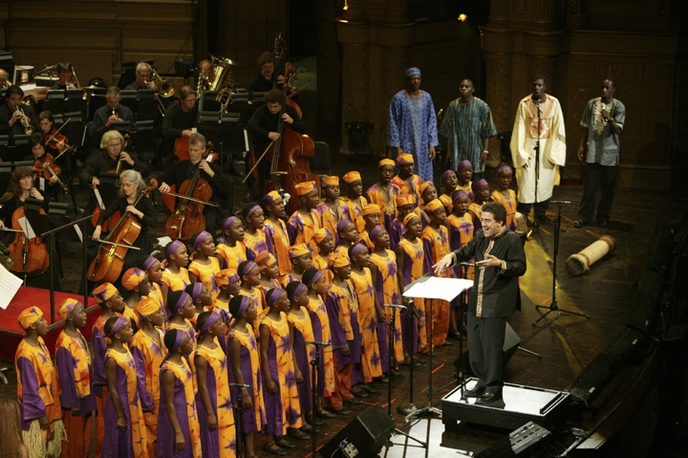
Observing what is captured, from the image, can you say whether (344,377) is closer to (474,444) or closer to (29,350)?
(474,444)

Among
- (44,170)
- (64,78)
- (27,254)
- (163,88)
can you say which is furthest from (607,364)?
(64,78)

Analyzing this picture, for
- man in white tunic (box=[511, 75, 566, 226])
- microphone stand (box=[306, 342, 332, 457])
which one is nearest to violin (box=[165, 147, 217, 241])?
microphone stand (box=[306, 342, 332, 457])

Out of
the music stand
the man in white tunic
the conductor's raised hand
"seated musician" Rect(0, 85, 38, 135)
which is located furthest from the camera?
the man in white tunic

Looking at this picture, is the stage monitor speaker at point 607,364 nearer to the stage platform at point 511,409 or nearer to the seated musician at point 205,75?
the stage platform at point 511,409

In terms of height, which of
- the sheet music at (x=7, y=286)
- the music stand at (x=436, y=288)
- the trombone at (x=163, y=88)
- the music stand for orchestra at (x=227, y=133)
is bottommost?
the sheet music at (x=7, y=286)

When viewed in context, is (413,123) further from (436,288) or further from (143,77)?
(436,288)

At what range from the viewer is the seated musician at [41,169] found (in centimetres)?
1185

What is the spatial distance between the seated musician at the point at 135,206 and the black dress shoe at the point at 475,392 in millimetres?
3203

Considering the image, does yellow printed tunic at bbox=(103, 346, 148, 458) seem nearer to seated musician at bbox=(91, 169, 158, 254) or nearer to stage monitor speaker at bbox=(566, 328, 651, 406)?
seated musician at bbox=(91, 169, 158, 254)

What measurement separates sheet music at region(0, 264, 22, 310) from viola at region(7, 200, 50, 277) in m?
1.93

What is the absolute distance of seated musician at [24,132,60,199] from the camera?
11852 millimetres

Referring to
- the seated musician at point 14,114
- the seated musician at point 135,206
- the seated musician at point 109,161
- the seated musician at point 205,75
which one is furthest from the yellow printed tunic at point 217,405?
the seated musician at point 205,75

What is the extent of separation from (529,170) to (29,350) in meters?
7.23

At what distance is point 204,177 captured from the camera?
36.2 ft
